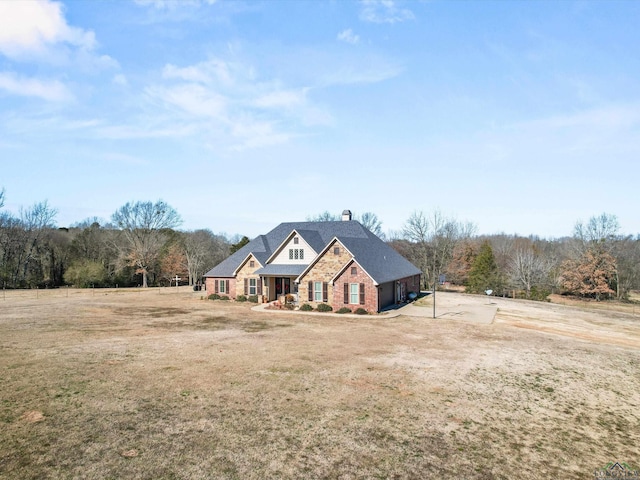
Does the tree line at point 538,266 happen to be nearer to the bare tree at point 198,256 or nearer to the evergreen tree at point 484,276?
the evergreen tree at point 484,276

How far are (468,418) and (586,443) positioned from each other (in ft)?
9.93

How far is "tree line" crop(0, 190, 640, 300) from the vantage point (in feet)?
177

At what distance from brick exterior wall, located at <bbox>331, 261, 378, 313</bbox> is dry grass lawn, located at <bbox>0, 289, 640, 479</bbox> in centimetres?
783

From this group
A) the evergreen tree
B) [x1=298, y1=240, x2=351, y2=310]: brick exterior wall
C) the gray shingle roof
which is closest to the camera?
[x1=298, y1=240, x2=351, y2=310]: brick exterior wall

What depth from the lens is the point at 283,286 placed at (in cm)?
3988

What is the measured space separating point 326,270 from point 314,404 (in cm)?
2232

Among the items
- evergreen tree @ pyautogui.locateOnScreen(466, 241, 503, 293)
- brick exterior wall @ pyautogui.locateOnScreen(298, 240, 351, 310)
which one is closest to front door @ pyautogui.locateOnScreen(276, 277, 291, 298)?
brick exterior wall @ pyautogui.locateOnScreen(298, 240, 351, 310)

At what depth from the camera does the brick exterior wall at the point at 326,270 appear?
1346 inches

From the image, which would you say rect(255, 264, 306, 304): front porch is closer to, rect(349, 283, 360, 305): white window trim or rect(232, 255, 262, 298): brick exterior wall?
rect(232, 255, 262, 298): brick exterior wall

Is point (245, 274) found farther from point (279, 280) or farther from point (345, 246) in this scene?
point (345, 246)

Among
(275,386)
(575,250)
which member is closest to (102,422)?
(275,386)

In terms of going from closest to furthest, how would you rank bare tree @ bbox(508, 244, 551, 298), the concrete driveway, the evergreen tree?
the concrete driveway, the evergreen tree, bare tree @ bbox(508, 244, 551, 298)

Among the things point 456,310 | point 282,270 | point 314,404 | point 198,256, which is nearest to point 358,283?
point 282,270

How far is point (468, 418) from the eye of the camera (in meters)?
11.7
